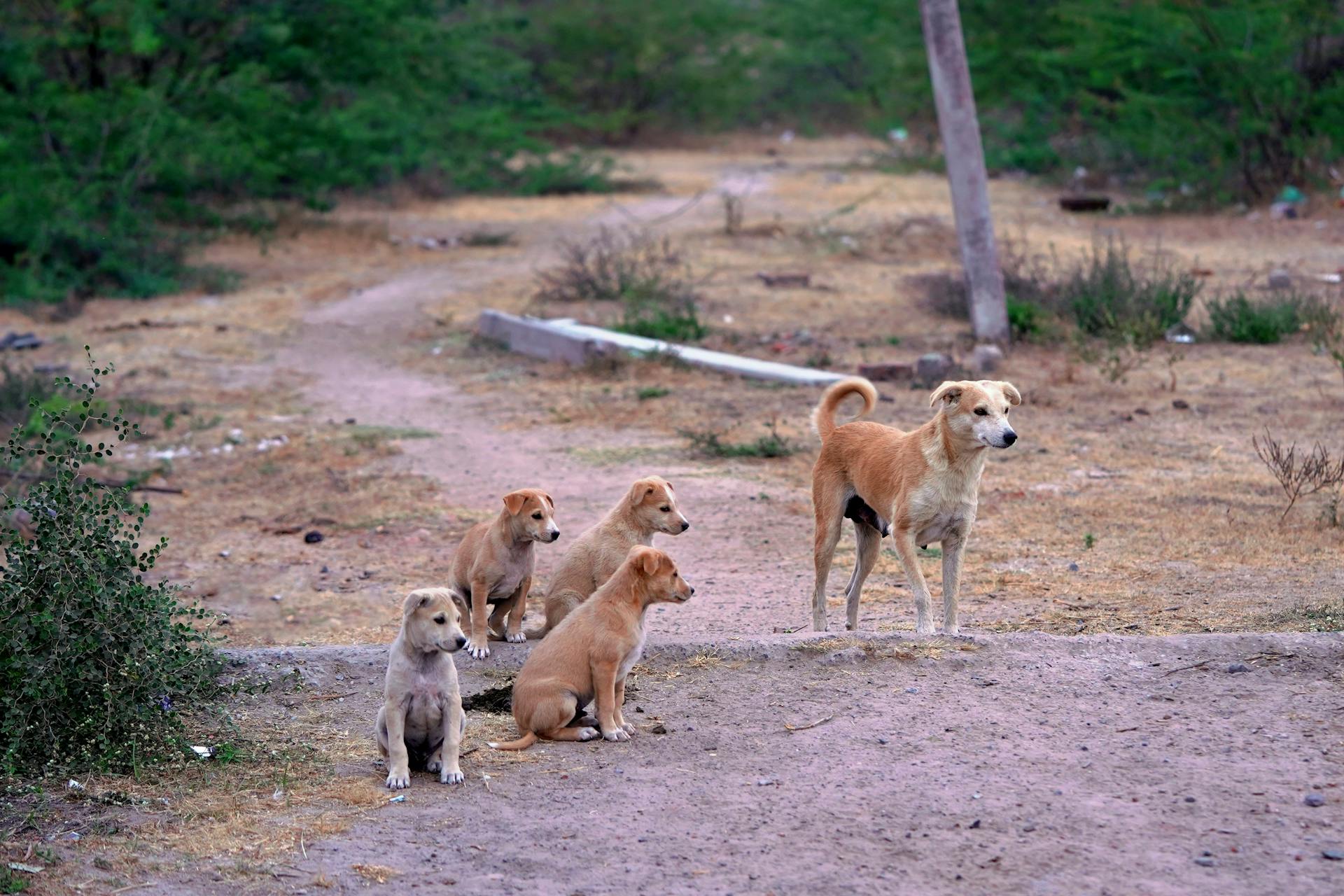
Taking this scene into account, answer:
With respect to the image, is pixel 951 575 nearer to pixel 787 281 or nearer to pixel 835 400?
pixel 835 400

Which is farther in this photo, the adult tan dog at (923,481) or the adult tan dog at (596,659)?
the adult tan dog at (923,481)

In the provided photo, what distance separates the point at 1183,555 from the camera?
822 centimetres

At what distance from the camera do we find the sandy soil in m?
4.63

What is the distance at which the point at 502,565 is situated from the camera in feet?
22.9

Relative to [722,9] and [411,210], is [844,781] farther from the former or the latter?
[722,9]

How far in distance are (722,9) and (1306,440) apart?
34907 millimetres

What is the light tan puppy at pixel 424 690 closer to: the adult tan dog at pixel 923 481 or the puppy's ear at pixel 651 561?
the puppy's ear at pixel 651 561

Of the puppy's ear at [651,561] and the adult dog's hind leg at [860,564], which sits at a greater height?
the puppy's ear at [651,561]

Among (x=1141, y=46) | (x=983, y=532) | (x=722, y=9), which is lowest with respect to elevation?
(x=983, y=532)

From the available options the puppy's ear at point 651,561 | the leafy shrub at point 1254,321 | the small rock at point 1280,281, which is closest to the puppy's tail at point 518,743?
the puppy's ear at point 651,561

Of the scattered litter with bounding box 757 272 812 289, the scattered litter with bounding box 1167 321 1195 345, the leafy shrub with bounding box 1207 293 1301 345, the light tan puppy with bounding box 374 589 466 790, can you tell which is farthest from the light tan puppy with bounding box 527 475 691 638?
the scattered litter with bounding box 757 272 812 289

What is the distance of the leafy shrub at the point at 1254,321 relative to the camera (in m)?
14.5

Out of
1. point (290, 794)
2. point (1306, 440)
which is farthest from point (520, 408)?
point (290, 794)

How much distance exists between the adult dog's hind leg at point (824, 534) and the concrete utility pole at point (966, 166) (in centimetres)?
796
